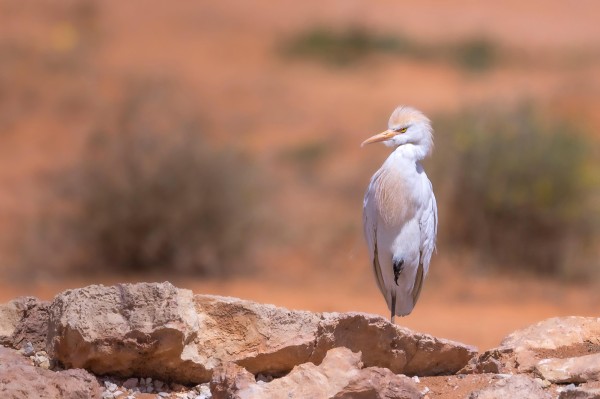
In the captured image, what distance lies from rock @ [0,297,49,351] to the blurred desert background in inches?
123

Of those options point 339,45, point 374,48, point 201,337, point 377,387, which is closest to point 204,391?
point 201,337

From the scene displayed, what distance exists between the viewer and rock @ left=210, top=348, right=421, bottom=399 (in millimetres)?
4301

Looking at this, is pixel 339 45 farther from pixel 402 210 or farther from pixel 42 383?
pixel 42 383

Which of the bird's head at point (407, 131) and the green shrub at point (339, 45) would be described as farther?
the green shrub at point (339, 45)

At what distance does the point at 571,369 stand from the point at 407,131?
6.58ft

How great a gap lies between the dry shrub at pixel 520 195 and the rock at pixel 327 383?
8199 millimetres

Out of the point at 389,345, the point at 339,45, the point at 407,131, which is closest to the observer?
the point at 389,345

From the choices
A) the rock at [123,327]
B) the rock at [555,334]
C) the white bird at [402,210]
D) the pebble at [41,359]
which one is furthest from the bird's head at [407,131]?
the pebble at [41,359]

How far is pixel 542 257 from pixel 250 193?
12.3ft

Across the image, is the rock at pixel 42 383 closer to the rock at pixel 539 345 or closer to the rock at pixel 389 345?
the rock at pixel 389 345

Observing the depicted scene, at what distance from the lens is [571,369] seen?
4828mm

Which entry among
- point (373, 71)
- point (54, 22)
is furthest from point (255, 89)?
point (54, 22)

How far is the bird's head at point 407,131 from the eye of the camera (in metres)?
6.26

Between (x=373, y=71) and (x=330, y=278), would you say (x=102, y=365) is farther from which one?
(x=373, y=71)
